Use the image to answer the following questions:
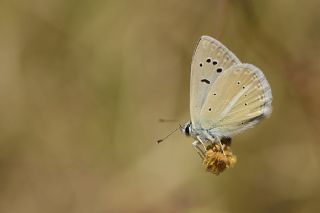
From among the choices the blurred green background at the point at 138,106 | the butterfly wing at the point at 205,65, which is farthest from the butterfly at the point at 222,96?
the blurred green background at the point at 138,106

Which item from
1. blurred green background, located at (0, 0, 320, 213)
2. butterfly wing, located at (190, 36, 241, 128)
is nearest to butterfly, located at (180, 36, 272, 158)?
butterfly wing, located at (190, 36, 241, 128)

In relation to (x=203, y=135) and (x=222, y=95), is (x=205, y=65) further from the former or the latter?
(x=203, y=135)

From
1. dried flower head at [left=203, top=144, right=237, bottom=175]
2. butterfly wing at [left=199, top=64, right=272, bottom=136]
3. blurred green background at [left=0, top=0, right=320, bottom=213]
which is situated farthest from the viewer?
blurred green background at [left=0, top=0, right=320, bottom=213]

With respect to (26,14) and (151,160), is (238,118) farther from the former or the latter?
(26,14)

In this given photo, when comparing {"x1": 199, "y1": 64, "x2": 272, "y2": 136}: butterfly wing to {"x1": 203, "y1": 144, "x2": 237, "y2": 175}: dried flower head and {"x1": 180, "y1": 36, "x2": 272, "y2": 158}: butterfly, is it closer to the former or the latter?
{"x1": 180, "y1": 36, "x2": 272, "y2": 158}: butterfly

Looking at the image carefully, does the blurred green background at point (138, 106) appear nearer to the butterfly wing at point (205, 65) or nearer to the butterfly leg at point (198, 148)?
the butterfly leg at point (198, 148)

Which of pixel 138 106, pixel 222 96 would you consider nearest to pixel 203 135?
pixel 222 96
